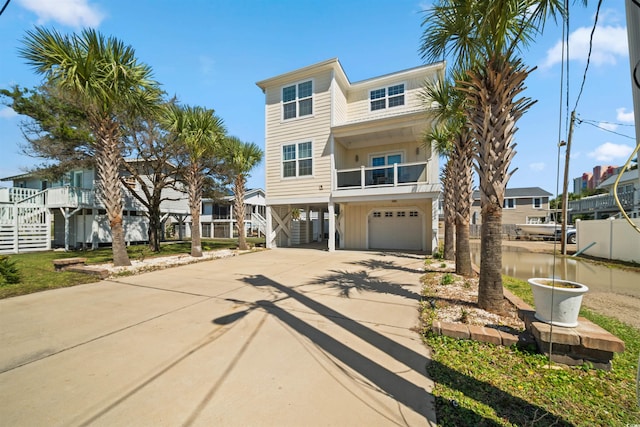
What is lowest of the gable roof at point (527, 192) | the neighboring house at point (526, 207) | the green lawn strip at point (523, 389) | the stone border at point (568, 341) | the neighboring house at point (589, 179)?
the green lawn strip at point (523, 389)

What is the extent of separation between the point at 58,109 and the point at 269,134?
10.1 metres

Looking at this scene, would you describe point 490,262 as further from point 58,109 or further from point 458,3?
point 58,109

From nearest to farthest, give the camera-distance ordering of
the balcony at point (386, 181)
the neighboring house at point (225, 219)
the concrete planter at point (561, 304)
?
the concrete planter at point (561, 304), the balcony at point (386, 181), the neighboring house at point (225, 219)

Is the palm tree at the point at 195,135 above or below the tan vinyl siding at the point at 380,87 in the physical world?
below

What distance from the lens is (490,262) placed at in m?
4.41

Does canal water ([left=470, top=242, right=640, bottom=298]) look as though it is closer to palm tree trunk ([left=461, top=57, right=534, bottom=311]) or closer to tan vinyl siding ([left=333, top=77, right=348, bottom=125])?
palm tree trunk ([left=461, top=57, right=534, bottom=311])

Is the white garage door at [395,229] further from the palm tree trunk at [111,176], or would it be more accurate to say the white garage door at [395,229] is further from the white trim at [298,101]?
the palm tree trunk at [111,176]

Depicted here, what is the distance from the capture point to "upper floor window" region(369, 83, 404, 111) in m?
14.0

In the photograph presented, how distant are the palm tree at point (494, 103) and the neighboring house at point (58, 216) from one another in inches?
628

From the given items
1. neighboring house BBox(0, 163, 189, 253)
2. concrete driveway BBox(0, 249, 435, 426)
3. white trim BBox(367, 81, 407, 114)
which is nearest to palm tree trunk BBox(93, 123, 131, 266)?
concrete driveway BBox(0, 249, 435, 426)

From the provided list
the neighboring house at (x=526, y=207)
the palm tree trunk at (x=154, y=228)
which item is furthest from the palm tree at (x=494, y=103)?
the neighboring house at (x=526, y=207)

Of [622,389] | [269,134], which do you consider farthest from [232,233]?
[622,389]

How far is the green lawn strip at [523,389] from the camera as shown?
2.07 m

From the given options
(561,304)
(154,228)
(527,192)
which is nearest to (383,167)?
(561,304)
